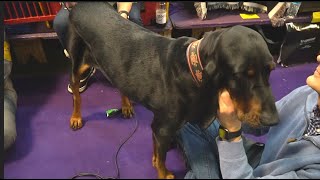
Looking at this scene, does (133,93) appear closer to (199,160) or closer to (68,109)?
(199,160)

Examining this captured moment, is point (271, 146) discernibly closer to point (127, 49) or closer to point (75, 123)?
point (127, 49)

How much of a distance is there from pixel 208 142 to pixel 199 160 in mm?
136

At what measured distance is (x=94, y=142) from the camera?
1.72 m

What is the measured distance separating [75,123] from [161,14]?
839 millimetres

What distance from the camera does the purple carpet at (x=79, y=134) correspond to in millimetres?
1266

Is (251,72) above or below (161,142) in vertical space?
above

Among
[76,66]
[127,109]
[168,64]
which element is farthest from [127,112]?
[168,64]

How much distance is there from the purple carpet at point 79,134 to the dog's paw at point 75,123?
0.03 meters

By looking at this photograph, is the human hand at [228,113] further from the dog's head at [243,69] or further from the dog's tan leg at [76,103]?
the dog's tan leg at [76,103]

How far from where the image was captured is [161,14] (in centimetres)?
212

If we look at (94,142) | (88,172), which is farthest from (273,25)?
(88,172)

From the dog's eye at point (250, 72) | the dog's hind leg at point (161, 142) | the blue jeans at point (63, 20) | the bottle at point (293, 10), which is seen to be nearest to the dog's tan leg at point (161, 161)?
the dog's hind leg at point (161, 142)

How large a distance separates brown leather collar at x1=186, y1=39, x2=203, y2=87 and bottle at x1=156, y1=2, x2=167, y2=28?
1.04m

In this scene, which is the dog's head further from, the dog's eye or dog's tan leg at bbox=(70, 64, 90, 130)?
dog's tan leg at bbox=(70, 64, 90, 130)
